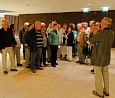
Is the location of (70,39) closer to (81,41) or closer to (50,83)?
(81,41)

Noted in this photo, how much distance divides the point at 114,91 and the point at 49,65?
117 inches

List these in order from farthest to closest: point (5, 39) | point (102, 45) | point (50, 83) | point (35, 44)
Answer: point (35, 44), point (5, 39), point (50, 83), point (102, 45)

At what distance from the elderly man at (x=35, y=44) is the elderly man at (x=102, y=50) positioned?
226 centimetres

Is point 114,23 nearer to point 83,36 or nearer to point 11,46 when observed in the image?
point 83,36

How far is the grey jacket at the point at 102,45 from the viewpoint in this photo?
3.59 meters

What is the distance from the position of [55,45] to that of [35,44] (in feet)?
3.74

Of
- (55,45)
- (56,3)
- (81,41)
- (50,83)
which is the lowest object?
(50,83)

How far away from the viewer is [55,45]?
6.55 metres

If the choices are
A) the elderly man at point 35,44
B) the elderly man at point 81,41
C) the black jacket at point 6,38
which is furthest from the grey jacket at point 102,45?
the elderly man at point 81,41

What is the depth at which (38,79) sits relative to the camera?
199 inches

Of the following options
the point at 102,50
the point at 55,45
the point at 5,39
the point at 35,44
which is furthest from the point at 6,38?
the point at 102,50

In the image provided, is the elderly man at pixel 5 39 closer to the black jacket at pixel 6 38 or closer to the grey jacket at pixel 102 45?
the black jacket at pixel 6 38

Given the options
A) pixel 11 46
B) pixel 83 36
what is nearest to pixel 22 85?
pixel 11 46

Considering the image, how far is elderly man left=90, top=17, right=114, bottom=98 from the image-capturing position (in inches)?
142
